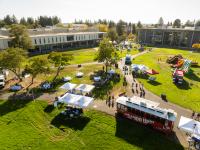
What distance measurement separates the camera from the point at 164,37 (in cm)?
11994

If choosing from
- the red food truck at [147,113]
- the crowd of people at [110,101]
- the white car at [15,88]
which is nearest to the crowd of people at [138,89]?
the crowd of people at [110,101]

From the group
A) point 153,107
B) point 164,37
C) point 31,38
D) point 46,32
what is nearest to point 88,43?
point 46,32

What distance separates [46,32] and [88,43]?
91.2ft

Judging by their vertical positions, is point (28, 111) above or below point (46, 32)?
below

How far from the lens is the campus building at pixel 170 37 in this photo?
362 ft

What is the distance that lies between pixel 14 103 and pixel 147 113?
28.6 metres

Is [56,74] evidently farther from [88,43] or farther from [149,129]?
[88,43]

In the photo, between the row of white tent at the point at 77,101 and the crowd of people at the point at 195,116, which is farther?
the row of white tent at the point at 77,101

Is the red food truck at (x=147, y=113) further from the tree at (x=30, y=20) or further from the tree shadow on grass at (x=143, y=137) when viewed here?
the tree at (x=30, y=20)

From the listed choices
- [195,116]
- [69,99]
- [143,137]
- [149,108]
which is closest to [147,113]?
[149,108]

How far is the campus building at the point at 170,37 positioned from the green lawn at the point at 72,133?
97470 millimetres

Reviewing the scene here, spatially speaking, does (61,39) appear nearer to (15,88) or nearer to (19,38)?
(19,38)

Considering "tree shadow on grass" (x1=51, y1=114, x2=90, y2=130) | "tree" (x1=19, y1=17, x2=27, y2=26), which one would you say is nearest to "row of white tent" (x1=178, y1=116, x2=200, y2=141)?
"tree shadow on grass" (x1=51, y1=114, x2=90, y2=130)

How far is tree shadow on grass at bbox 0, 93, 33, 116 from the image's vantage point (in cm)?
3797
